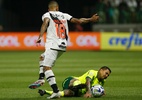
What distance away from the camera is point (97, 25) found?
1162 inches

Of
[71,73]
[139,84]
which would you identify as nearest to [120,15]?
[71,73]

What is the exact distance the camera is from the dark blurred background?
95.4 ft

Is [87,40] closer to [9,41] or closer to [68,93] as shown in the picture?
[9,41]

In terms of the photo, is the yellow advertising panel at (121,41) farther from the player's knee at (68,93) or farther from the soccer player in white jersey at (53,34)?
the soccer player in white jersey at (53,34)

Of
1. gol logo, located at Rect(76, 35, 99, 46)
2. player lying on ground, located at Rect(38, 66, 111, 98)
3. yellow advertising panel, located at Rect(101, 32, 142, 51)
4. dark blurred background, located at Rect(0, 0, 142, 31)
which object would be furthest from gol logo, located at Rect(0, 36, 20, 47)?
player lying on ground, located at Rect(38, 66, 111, 98)

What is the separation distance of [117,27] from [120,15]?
2.48 feet

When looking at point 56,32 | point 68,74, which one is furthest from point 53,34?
point 68,74

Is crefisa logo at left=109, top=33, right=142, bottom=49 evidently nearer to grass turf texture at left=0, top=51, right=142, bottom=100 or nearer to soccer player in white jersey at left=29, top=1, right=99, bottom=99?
grass turf texture at left=0, top=51, right=142, bottom=100

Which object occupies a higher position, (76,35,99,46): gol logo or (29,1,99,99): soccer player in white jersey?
(29,1,99,99): soccer player in white jersey

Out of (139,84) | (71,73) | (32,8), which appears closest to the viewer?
(139,84)

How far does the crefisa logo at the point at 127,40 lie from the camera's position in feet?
88.8

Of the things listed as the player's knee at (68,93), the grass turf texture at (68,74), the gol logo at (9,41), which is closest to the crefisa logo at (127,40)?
the gol logo at (9,41)

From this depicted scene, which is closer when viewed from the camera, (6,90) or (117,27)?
(6,90)

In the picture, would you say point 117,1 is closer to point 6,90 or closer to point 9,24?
point 9,24
